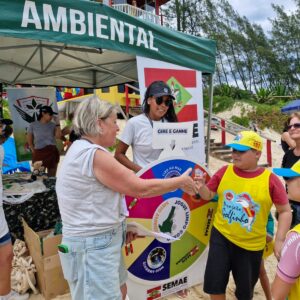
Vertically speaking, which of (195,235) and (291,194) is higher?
(291,194)

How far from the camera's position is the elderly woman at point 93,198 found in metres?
1.58

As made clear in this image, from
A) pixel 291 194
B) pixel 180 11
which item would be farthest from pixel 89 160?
pixel 180 11

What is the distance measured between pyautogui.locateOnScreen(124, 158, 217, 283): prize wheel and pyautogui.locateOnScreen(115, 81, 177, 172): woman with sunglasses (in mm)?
256

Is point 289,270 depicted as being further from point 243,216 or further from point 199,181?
point 199,181

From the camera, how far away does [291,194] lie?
1.45m

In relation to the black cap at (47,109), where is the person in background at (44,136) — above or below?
below

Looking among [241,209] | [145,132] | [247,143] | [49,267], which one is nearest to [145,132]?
[145,132]

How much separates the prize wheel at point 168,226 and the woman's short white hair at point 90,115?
0.71 meters

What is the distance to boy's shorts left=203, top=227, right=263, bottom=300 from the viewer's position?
7.24 ft

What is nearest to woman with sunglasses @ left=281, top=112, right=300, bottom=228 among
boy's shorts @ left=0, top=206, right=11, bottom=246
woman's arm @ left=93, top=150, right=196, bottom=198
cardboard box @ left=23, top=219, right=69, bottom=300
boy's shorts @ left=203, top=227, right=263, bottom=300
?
boy's shorts @ left=203, top=227, right=263, bottom=300

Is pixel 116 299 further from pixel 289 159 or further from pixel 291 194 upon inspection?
pixel 289 159

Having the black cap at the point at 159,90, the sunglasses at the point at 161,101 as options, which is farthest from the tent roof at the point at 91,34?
the sunglasses at the point at 161,101

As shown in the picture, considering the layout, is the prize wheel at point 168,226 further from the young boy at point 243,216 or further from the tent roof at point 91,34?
the tent roof at point 91,34

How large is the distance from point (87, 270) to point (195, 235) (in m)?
1.26
